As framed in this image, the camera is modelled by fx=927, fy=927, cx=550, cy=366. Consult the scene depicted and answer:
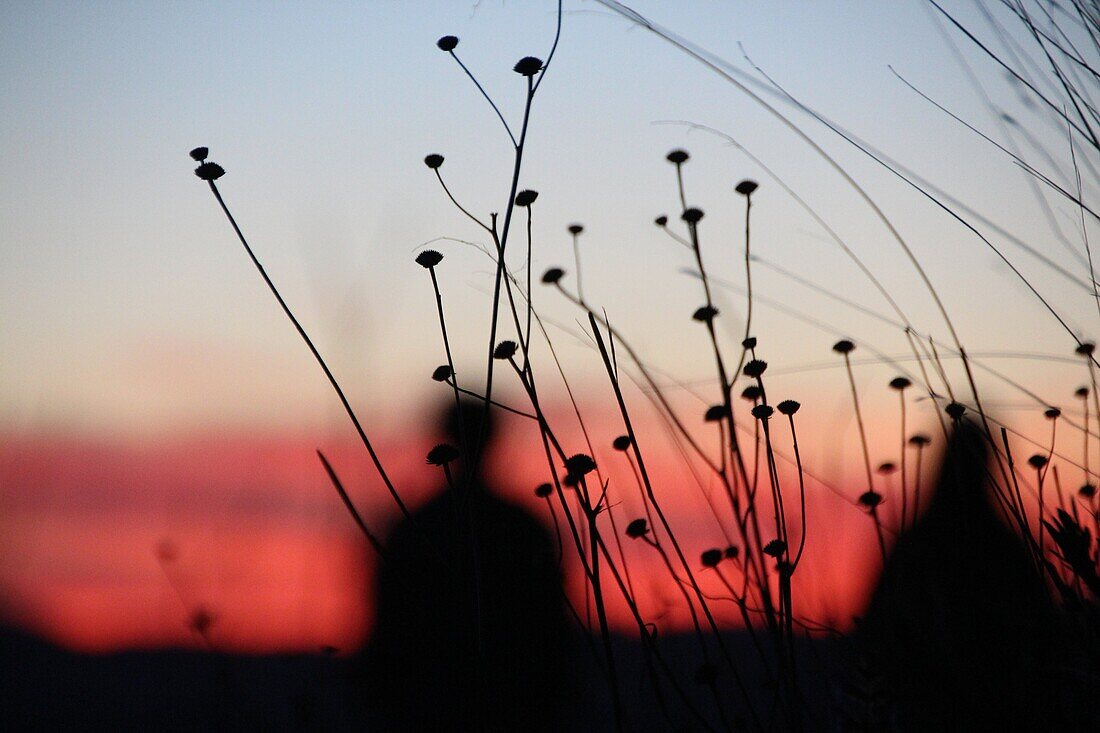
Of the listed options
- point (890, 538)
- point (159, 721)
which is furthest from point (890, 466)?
point (159, 721)

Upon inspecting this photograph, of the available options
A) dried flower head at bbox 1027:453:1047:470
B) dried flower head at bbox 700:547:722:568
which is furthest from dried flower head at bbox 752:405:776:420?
dried flower head at bbox 1027:453:1047:470

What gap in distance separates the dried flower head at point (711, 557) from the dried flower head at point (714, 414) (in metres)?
0.19

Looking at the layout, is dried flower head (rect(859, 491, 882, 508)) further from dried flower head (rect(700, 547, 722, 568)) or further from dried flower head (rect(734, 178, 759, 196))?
dried flower head (rect(734, 178, 759, 196))

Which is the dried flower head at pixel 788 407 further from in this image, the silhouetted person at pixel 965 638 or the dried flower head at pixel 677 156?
the dried flower head at pixel 677 156

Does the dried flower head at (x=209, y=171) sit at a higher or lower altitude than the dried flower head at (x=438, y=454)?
higher

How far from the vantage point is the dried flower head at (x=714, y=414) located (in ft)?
4.42

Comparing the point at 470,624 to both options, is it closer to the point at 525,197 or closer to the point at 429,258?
the point at 429,258

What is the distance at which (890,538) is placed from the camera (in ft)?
4.59

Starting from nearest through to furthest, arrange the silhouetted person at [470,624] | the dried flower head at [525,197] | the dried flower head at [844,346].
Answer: the silhouetted person at [470,624]
the dried flower head at [525,197]
the dried flower head at [844,346]

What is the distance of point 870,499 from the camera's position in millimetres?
1284

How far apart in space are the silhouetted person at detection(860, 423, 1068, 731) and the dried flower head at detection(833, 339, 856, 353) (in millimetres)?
378

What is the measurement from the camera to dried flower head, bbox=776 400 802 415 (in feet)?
4.46

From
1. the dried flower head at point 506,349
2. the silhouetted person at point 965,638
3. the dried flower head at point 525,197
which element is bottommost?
the silhouetted person at point 965,638

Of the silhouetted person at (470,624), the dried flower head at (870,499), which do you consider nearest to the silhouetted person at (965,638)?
the dried flower head at (870,499)
